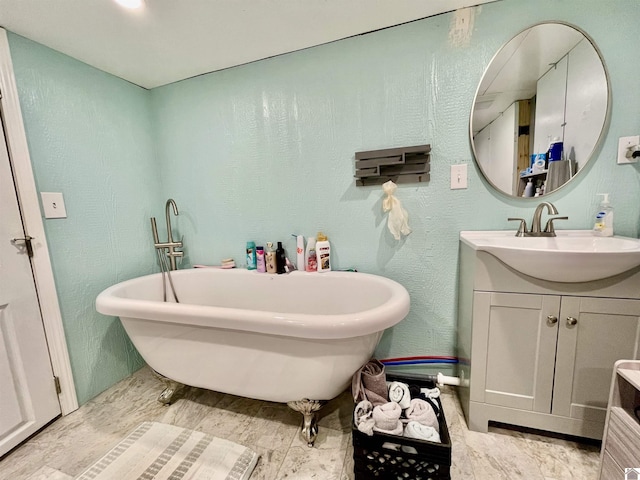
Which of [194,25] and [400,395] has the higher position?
[194,25]

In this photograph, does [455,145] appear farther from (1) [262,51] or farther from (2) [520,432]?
(2) [520,432]

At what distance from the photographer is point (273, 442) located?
1.12 meters

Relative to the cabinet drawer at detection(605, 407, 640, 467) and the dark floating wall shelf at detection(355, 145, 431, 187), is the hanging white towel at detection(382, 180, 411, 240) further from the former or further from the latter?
the cabinet drawer at detection(605, 407, 640, 467)

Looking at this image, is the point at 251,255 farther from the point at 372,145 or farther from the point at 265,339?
the point at 372,145

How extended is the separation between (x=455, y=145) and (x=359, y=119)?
1.70ft

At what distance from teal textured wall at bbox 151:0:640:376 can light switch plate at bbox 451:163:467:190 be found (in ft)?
0.10

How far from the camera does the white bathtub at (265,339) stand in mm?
912

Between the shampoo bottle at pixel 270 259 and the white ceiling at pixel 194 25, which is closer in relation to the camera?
the white ceiling at pixel 194 25

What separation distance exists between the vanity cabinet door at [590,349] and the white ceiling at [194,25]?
138cm

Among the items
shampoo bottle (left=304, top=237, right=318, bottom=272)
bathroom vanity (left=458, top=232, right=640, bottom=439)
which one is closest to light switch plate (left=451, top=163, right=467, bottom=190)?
bathroom vanity (left=458, top=232, right=640, bottom=439)

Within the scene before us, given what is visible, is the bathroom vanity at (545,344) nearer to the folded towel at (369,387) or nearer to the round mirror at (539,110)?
the folded towel at (369,387)

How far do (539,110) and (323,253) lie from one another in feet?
4.16

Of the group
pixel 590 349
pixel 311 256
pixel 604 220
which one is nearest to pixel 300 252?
pixel 311 256

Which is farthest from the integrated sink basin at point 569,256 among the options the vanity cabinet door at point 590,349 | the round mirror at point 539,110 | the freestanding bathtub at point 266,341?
the freestanding bathtub at point 266,341
